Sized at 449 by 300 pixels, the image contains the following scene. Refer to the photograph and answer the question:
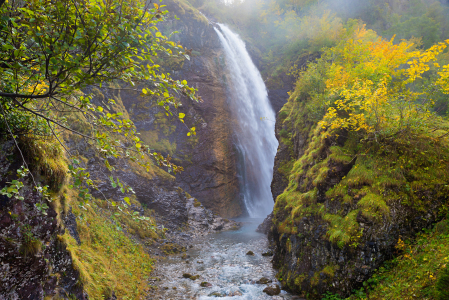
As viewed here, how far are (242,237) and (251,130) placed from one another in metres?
17.7

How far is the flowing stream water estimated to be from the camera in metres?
9.38

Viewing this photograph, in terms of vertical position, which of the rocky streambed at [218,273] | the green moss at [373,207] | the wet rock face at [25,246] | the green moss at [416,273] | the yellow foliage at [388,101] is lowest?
the rocky streambed at [218,273]

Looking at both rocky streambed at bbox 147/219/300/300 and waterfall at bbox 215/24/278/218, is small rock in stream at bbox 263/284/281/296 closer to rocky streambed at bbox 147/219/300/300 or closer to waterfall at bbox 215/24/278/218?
rocky streambed at bbox 147/219/300/300

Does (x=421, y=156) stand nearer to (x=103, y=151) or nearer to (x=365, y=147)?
(x=365, y=147)

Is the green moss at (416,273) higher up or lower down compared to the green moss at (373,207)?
lower down

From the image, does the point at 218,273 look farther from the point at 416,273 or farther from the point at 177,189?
the point at 177,189

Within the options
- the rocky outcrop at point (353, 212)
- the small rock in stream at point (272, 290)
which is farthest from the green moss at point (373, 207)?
the small rock in stream at point (272, 290)

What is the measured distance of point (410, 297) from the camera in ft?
16.1

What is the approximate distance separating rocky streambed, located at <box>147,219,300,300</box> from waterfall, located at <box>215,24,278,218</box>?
1372cm

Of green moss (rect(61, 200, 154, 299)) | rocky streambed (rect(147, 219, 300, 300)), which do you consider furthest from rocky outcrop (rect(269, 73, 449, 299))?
green moss (rect(61, 200, 154, 299))

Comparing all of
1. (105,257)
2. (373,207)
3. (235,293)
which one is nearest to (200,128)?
(105,257)

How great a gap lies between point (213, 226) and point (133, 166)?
8806 mm

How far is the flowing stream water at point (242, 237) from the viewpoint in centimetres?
938

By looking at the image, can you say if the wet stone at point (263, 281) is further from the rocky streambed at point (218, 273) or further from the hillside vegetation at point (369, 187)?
the hillside vegetation at point (369, 187)
